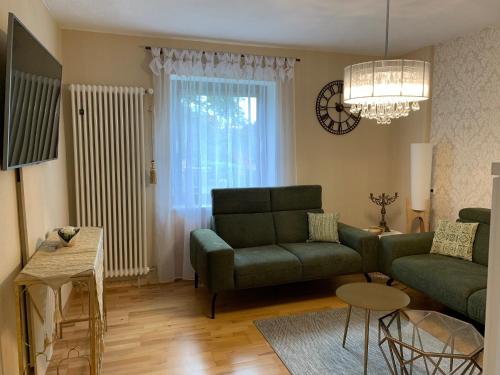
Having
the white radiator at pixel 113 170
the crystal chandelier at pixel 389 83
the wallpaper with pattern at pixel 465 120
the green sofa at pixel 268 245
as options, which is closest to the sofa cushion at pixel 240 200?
the green sofa at pixel 268 245

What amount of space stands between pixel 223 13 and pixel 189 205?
6.10ft

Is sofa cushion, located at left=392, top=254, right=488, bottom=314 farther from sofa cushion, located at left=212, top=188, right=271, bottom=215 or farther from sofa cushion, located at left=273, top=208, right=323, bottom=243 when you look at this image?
sofa cushion, located at left=212, top=188, right=271, bottom=215

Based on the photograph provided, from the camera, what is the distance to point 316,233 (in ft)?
12.7

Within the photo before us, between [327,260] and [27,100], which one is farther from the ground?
[27,100]

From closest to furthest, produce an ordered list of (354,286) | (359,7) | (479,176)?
(354,286), (359,7), (479,176)

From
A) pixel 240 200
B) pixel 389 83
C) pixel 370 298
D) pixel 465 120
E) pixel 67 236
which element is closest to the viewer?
pixel 389 83

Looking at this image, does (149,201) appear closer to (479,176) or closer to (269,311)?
(269,311)

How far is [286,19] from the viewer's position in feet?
10.6

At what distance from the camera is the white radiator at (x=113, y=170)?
3.49 metres

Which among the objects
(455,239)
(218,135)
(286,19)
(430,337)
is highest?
(286,19)

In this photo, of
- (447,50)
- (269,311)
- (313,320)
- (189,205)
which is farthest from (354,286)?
(447,50)

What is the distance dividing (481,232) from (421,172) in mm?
859

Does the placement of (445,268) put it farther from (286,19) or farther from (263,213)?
(286,19)

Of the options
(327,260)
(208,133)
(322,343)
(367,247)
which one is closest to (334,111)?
(208,133)
